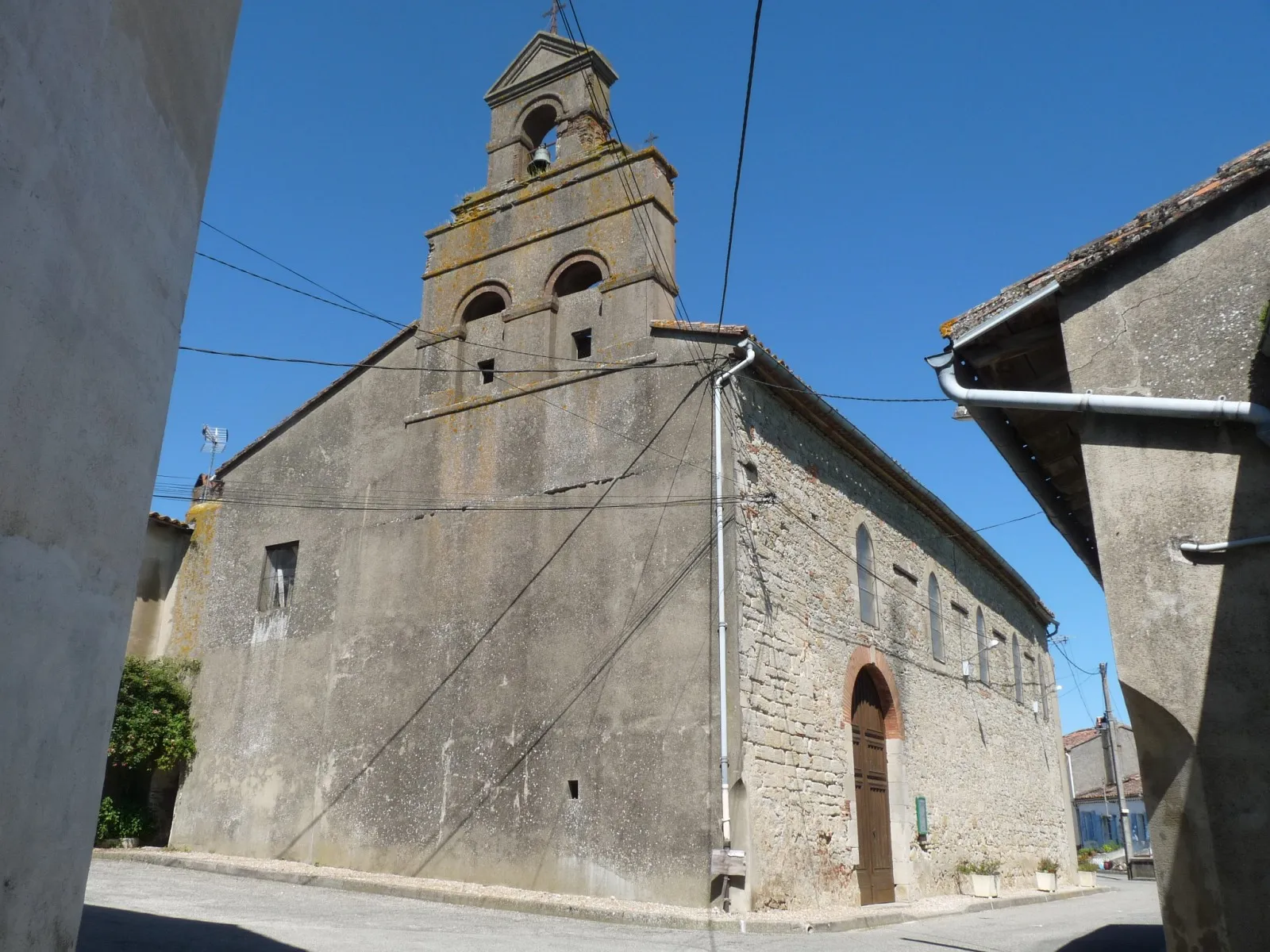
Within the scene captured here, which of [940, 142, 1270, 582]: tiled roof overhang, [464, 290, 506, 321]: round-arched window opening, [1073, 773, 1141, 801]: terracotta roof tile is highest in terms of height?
[464, 290, 506, 321]: round-arched window opening

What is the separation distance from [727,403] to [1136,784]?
42310 mm

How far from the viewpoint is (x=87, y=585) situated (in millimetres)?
3676

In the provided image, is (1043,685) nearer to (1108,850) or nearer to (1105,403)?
(1105,403)

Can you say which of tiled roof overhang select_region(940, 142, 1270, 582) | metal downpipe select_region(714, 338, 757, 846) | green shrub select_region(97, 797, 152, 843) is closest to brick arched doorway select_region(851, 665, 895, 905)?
metal downpipe select_region(714, 338, 757, 846)

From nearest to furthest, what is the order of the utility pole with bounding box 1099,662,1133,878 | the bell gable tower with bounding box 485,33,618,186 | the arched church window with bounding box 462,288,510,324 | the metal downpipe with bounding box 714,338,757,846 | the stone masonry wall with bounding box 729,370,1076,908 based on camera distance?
the metal downpipe with bounding box 714,338,757,846 < the stone masonry wall with bounding box 729,370,1076,908 < the arched church window with bounding box 462,288,510,324 < the bell gable tower with bounding box 485,33,618,186 < the utility pole with bounding box 1099,662,1133,878

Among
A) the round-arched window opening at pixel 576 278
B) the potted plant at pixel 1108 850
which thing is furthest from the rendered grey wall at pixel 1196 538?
the potted plant at pixel 1108 850

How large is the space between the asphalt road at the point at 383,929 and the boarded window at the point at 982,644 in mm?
6619

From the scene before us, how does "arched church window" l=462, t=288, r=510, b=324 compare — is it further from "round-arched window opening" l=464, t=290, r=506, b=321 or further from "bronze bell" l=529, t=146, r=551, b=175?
"bronze bell" l=529, t=146, r=551, b=175

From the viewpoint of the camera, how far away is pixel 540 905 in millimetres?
9711

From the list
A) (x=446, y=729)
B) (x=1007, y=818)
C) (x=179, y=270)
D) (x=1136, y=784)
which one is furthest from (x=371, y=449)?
(x=1136, y=784)

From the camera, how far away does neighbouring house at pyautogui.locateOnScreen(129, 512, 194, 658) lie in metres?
15.6

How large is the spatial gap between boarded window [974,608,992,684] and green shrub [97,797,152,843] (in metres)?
14.2

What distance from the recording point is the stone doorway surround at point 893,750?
519 inches

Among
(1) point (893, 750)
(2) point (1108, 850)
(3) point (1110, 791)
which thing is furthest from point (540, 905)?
(3) point (1110, 791)
